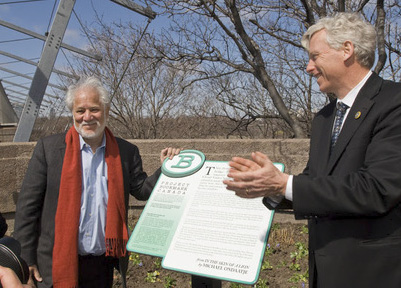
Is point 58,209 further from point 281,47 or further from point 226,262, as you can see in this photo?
point 281,47

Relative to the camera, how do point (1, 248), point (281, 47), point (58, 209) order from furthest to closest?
point (281, 47)
point (58, 209)
point (1, 248)

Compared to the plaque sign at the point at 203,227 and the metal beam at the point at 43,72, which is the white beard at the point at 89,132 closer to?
the plaque sign at the point at 203,227

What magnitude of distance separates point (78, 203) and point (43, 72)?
3621 millimetres

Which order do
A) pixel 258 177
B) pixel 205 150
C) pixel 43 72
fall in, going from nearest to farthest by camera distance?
pixel 258 177 → pixel 205 150 → pixel 43 72

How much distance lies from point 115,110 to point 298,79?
Result: 430cm

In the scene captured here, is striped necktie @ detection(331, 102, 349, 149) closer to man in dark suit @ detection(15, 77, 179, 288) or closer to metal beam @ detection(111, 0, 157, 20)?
man in dark suit @ detection(15, 77, 179, 288)

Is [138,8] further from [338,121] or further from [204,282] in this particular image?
[204,282]

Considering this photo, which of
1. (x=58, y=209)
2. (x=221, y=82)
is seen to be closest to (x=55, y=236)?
(x=58, y=209)

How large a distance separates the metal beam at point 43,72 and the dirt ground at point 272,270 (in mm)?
2686

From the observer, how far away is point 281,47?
7578mm

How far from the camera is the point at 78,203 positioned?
2.53 m

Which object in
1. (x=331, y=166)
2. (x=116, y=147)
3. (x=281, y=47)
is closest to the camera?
(x=331, y=166)

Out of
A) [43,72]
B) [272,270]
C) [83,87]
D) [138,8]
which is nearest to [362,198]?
[83,87]

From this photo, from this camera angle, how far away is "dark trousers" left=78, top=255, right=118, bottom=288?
269cm
